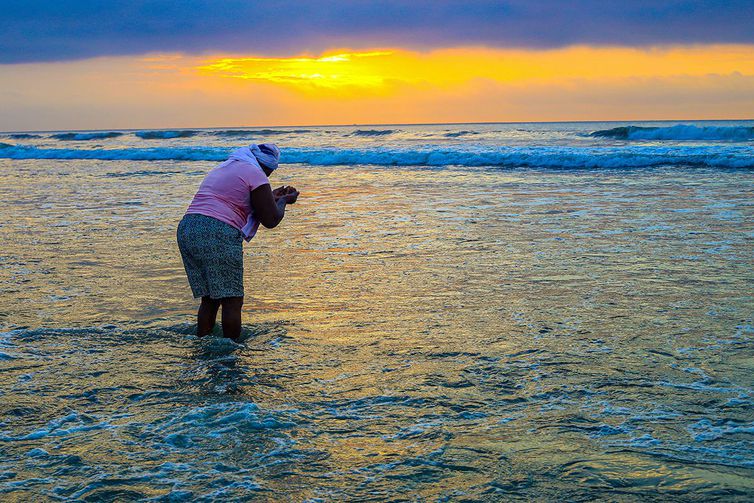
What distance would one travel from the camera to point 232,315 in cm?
491

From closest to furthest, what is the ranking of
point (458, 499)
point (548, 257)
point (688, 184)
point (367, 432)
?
point (458, 499) → point (367, 432) → point (548, 257) → point (688, 184)

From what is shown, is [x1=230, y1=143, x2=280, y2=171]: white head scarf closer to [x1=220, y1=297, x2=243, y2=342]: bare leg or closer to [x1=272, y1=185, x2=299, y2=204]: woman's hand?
[x1=272, y1=185, x2=299, y2=204]: woman's hand

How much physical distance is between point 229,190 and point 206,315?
95 cm

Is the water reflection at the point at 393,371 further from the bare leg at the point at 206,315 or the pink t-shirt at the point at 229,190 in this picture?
the pink t-shirt at the point at 229,190

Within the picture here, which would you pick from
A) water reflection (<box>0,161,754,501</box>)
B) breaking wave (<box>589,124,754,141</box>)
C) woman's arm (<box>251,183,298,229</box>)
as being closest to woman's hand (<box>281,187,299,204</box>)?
woman's arm (<box>251,183,298,229</box>)

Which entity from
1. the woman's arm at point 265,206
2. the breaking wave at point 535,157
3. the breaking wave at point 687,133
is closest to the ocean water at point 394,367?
the woman's arm at point 265,206

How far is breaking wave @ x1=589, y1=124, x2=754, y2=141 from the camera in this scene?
35375mm

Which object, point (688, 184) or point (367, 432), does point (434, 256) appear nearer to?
point (367, 432)

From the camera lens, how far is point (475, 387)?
4.07 metres

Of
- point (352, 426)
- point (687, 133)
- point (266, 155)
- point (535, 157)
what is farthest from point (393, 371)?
point (687, 133)

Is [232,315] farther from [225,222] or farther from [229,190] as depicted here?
[229,190]

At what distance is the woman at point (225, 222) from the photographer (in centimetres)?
470

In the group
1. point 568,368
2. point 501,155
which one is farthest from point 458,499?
point 501,155

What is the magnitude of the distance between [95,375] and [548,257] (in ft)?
16.6
